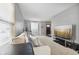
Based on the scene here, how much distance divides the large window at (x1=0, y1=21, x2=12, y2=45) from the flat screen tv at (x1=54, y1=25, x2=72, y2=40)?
2.49ft

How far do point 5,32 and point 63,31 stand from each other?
0.92m

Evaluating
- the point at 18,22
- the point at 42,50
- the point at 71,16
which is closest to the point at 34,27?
the point at 18,22

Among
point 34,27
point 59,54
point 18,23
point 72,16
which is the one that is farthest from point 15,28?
point 72,16

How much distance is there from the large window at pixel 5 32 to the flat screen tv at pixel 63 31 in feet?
2.49

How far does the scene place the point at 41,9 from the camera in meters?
1.66

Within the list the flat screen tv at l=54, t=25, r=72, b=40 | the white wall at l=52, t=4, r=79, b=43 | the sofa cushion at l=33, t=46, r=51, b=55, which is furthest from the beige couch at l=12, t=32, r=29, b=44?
the white wall at l=52, t=4, r=79, b=43

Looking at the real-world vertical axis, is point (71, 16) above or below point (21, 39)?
above

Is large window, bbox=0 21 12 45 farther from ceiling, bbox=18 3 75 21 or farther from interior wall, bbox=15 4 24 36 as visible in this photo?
ceiling, bbox=18 3 75 21

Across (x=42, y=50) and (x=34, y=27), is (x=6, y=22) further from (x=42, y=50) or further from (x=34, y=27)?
(x=42, y=50)

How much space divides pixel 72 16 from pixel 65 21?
0.13 m

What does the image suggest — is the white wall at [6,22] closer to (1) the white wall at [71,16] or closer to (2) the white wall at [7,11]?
(2) the white wall at [7,11]

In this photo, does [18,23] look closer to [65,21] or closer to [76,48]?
[65,21]

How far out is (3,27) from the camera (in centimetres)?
154

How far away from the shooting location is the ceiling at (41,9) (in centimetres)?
162
